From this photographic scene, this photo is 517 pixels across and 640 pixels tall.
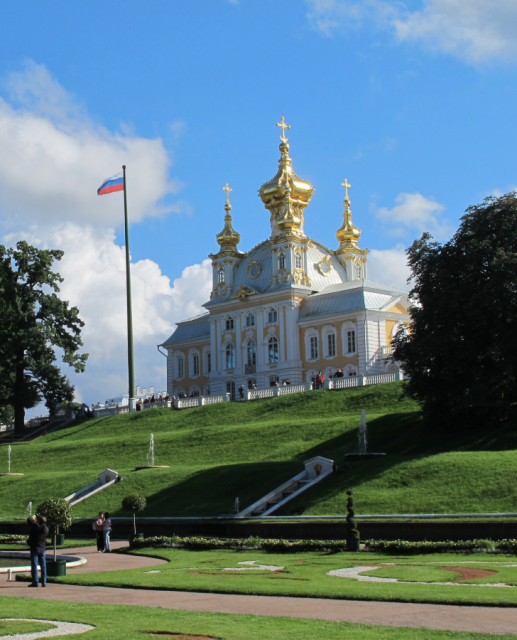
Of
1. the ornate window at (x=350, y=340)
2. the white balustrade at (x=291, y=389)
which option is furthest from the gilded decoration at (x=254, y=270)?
the white balustrade at (x=291, y=389)

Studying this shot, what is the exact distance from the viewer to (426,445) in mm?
32844

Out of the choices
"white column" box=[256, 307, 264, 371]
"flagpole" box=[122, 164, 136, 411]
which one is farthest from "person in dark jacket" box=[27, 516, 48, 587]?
"white column" box=[256, 307, 264, 371]

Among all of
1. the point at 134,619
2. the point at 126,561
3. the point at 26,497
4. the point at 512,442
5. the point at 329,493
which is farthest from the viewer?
the point at 26,497

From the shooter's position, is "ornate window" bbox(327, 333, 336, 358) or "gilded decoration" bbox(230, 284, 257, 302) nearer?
"ornate window" bbox(327, 333, 336, 358)

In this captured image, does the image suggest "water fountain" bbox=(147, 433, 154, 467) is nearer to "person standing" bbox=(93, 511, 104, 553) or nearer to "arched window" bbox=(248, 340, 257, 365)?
"person standing" bbox=(93, 511, 104, 553)

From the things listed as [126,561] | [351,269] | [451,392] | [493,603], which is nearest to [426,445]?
[451,392]

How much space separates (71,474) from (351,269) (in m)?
38.9

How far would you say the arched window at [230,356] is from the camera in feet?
223

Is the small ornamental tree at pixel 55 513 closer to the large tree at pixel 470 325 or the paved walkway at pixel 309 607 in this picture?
the paved walkway at pixel 309 607

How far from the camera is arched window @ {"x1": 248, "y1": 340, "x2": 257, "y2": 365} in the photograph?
65.9m

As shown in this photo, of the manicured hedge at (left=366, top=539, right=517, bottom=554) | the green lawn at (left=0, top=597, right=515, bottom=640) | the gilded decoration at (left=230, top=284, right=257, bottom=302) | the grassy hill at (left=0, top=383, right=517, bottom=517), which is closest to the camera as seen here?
the green lawn at (left=0, top=597, right=515, bottom=640)

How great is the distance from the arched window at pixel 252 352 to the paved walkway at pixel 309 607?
4918 cm

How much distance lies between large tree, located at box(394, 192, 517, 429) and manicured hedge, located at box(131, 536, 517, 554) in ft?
40.5

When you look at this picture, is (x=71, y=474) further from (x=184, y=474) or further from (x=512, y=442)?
(x=512, y=442)
